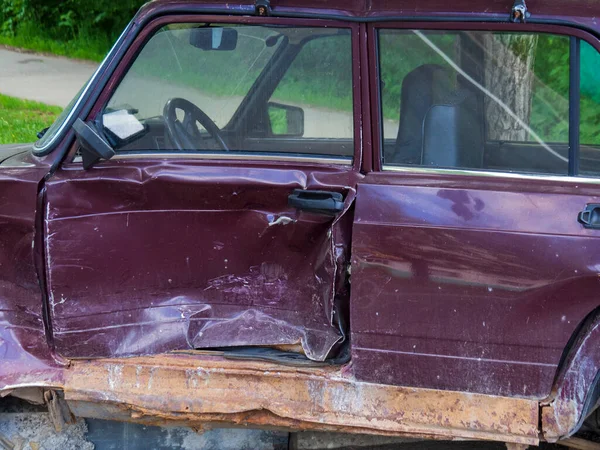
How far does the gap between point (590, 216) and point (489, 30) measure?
29.7 inches

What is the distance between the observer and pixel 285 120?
10.1ft

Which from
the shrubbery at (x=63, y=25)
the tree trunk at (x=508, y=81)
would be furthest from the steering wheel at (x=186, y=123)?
the shrubbery at (x=63, y=25)

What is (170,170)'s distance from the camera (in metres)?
2.84

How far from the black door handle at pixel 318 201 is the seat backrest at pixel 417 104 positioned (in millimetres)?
321

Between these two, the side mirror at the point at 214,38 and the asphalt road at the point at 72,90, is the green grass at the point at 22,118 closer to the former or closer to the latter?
the asphalt road at the point at 72,90

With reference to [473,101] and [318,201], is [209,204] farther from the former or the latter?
[473,101]

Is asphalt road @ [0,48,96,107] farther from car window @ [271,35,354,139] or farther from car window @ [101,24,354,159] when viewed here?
car window @ [271,35,354,139]

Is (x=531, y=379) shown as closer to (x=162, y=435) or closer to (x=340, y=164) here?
(x=340, y=164)

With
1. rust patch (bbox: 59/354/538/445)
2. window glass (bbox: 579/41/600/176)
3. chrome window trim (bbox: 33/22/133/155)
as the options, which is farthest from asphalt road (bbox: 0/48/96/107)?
window glass (bbox: 579/41/600/176)

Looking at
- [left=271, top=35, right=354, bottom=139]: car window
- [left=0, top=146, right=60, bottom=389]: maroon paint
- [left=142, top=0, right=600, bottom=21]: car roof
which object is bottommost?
[left=0, top=146, right=60, bottom=389]: maroon paint

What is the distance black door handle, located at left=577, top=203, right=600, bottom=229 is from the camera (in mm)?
2564

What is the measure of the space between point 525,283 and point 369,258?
55cm

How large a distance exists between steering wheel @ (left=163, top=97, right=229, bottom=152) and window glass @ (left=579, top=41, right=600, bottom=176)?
4.52 ft

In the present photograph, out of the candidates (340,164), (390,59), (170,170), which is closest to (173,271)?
(170,170)
